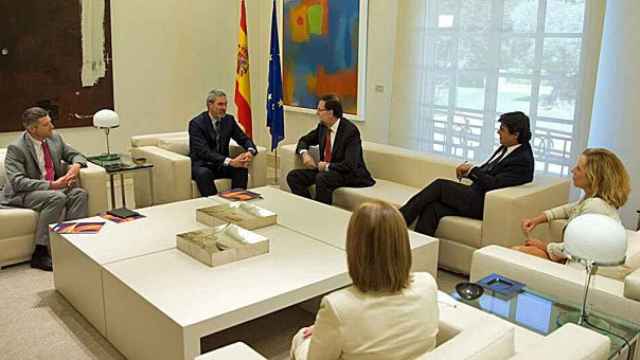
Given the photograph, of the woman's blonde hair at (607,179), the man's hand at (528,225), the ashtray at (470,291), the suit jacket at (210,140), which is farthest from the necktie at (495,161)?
the suit jacket at (210,140)

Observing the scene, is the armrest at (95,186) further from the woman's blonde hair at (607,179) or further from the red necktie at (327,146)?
the woman's blonde hair at (607,179)

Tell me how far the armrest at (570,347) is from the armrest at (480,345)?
7cm

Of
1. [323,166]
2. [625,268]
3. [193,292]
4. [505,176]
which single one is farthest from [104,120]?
[625,268]

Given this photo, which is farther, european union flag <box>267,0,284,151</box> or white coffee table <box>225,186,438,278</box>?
european union flag <box>267,0,284,151</box>

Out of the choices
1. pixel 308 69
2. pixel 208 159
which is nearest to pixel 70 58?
pixel 208 159

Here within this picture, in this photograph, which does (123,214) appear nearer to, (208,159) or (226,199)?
(226,199)

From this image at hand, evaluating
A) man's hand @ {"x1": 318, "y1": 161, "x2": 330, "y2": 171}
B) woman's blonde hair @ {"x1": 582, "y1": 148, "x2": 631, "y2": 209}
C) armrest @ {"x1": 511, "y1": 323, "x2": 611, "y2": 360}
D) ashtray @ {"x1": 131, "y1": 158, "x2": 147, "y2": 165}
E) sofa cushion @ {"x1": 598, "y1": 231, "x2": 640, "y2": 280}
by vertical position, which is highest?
woman's blonde hair @ {"x1": 582, "y1": 148, "x2": 631, "y2": 209}

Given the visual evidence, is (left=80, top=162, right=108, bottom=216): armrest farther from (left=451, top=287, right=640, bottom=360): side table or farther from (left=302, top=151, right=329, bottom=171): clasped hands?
(left=451, top=287, right=640, bottom=360): side table

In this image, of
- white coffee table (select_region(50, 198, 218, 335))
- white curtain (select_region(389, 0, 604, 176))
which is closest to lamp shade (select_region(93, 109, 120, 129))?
white coffee table (select_region(50, 198, 218, 335))

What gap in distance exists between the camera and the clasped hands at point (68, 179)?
4.18m

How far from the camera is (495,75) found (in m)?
5.06

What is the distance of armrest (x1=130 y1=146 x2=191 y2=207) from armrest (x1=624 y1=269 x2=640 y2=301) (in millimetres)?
3414

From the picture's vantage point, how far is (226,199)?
4230 millimetres

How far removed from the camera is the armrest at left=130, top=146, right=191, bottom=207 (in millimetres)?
4867
